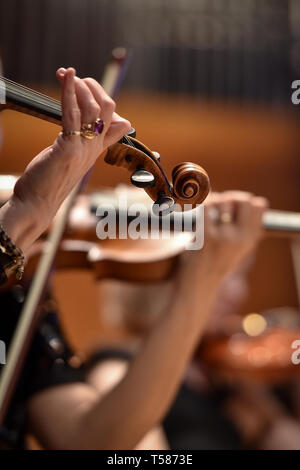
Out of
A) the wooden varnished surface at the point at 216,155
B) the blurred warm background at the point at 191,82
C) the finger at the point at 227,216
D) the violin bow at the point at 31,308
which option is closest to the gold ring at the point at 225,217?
the finger at the point at 227,216

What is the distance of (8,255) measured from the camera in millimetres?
349

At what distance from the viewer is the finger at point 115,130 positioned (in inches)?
14.7

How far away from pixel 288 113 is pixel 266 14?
479 mm

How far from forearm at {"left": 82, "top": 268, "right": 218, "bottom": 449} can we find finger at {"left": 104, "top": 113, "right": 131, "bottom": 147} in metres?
0.32

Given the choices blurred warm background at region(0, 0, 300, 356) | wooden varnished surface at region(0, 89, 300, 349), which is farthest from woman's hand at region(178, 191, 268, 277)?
blurred warm background at region(0, 0, 300, 356)

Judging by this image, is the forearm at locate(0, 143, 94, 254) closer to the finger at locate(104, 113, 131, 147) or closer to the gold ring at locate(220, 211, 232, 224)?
the finger at locate(104, 113, 131, 147)

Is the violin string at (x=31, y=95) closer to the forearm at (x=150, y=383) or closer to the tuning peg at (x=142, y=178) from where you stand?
the tuning peg at (x=142, y=178)

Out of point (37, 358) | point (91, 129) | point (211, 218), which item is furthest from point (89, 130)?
point (37, 358)

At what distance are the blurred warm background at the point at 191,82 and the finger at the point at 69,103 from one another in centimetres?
180

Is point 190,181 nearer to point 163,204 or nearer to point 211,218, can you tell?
point 163,204

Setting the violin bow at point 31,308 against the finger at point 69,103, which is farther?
the violin bow at point 31,308

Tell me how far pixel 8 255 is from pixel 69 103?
0.32 feet

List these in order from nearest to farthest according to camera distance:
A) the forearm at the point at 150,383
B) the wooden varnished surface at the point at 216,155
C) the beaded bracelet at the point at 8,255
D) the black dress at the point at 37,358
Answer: the beaded bracelet at the point at 8,255
the forearm at the point at 150,383
the black dress at the point at 37,358
the wooden varnished surface at the point at 216,155

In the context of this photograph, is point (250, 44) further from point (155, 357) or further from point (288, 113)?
point (155, 357)
